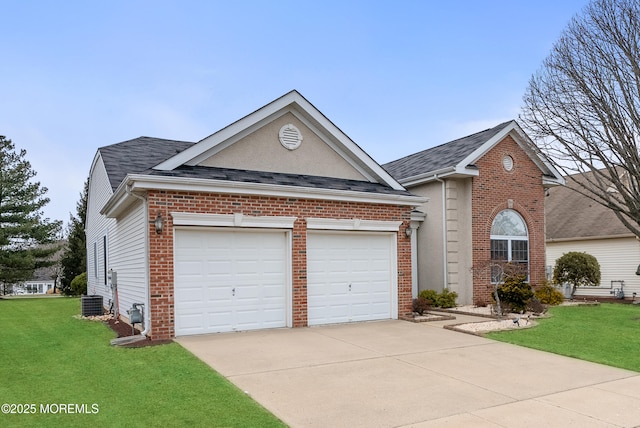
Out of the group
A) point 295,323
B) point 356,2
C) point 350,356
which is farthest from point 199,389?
point 356,2

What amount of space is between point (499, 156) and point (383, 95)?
7.17 m

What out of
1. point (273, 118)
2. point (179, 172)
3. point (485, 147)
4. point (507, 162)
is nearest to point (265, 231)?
point (179, 172)

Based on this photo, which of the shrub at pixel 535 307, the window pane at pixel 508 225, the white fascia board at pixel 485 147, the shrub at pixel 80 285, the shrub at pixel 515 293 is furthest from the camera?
the shrub at pixel 80 285

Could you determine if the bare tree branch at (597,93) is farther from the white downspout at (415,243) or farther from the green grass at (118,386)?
the green grass at (118,386)

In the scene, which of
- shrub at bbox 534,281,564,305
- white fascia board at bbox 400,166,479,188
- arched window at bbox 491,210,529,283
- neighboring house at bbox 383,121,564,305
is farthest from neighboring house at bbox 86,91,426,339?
shrub at bbox 534,281,564,305

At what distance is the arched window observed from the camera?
1669 cm

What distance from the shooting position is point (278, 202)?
1143 cm

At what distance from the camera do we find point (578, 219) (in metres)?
25.4

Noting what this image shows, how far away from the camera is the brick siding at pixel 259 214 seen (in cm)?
989

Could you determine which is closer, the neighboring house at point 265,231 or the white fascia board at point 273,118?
the neighboring house at point 265,231

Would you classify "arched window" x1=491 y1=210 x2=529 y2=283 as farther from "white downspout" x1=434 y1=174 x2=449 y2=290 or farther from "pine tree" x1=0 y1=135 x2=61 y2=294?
"pine tree" x1=0 y1=135 x2=61 y2=294

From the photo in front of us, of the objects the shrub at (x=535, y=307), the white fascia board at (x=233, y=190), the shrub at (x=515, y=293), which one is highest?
the white fascia board at (x=233, y=190)

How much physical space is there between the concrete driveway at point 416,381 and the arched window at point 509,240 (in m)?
6.93

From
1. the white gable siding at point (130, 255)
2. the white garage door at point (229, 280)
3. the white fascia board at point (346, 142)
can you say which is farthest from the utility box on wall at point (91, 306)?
the white fascia board at point (346, 142)
